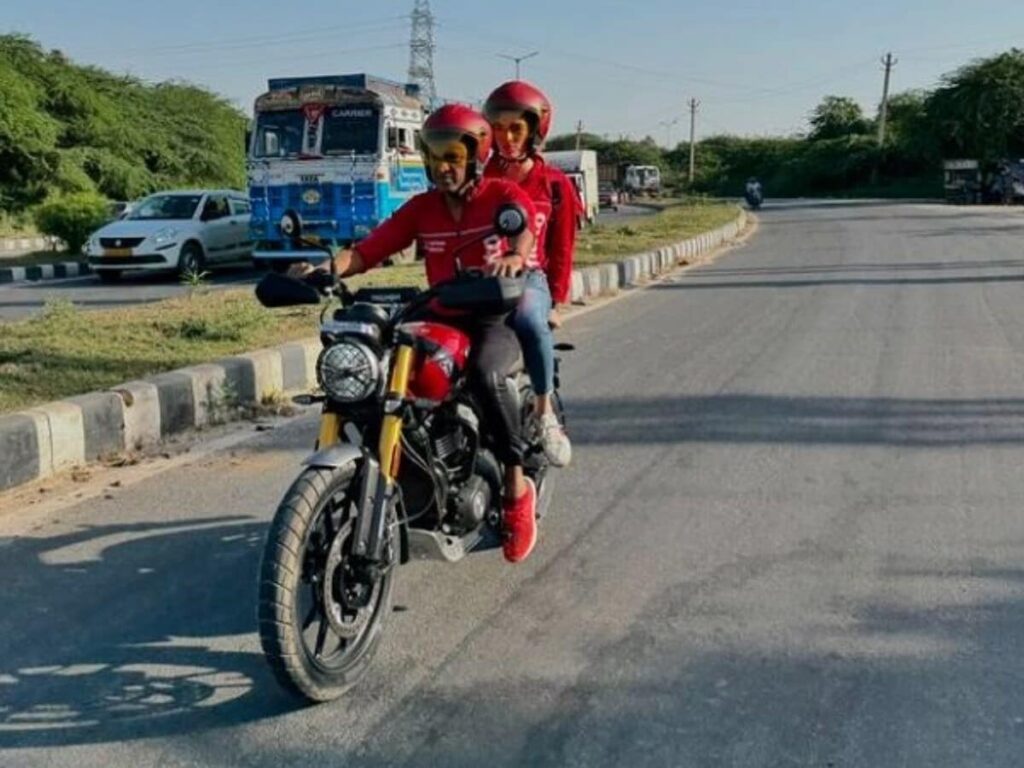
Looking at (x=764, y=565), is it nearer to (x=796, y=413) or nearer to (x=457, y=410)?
(x=457, y=410)

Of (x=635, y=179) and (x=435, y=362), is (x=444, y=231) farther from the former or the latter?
(x=635, y=179)

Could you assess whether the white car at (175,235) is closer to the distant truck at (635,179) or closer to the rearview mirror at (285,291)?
the rearview mirror at (285,291)

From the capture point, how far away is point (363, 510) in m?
3.20

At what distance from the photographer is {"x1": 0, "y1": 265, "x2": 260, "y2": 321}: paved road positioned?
46.4ft

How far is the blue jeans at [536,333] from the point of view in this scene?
390cm

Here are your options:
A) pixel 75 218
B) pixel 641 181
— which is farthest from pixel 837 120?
pixel 75 218

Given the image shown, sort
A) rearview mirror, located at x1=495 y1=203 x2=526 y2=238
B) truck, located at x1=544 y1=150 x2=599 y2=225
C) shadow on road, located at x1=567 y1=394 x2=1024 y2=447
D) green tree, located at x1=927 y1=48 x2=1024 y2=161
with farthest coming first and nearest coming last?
1. green tree, located at x1=927 y1=48 x2=1024 y2=161
2. truck, located at x1=544 y1=150 x2=599 y2=225
3. shadow on road, located at x1=567 y1=394 x2=1024 y2=447
4. rearview mirror, located at x1=495 y1=203 x2=526 y2=238

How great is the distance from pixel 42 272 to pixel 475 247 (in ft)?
55.3

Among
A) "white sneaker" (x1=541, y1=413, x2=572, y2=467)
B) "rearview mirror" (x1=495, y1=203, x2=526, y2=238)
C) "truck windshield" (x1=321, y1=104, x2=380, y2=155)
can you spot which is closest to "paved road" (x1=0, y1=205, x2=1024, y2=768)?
"white sneaker" (x1=541, y1=413, x2=572, y2=467)

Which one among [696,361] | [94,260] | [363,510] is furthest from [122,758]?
[94,260]

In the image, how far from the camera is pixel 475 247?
398cm

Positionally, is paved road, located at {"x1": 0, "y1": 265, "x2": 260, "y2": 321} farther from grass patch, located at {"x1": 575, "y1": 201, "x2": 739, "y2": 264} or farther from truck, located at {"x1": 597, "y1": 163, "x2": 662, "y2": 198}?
truck, located at {"x1": 597, "y1": 163, "x2": 662, "y2": 198}

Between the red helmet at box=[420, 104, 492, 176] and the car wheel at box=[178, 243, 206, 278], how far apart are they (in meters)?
14.7

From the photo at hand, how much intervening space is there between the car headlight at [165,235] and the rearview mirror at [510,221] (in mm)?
14892
